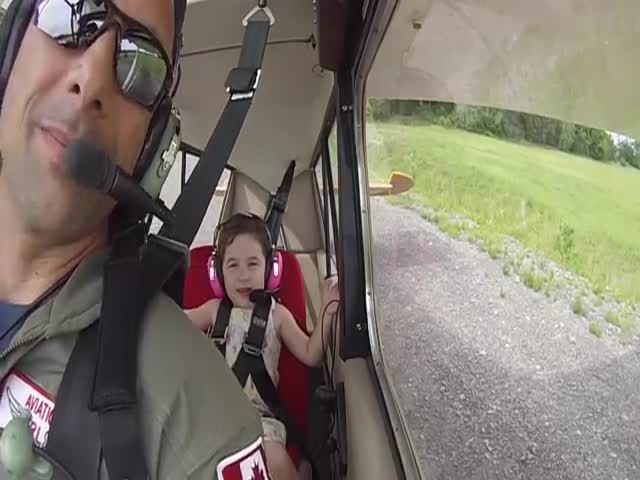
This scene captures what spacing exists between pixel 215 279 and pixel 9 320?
Result: 5.65ft

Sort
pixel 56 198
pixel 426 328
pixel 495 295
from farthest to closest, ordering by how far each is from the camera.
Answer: pixel 426 328 < pixel 495 295 < pixel 56 198

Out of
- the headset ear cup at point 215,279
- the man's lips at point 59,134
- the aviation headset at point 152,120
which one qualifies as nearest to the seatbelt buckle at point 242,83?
the aviation headset at point 152,120

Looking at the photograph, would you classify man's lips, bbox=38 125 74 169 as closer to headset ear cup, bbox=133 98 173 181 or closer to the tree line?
headset ear cup, bbox=133 98 173 181

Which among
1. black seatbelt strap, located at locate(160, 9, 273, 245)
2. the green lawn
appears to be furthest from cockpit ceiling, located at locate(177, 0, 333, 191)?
the green lawn

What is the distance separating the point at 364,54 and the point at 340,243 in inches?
22.9

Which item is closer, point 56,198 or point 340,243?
point 56,198

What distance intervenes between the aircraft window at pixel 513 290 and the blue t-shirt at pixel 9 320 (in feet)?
2.11

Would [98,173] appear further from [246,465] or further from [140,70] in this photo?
[246,465]

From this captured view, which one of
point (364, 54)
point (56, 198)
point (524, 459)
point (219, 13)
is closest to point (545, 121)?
point (524, 459)

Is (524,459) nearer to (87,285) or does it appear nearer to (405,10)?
(87,285)

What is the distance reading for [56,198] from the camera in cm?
82

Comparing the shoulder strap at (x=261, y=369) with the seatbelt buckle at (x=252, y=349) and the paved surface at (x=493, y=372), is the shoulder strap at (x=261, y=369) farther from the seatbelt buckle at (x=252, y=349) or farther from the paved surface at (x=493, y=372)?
the paved surface at (x=493, y=372)

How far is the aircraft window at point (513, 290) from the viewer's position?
2.22 feet

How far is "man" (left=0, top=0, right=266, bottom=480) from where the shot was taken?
0.79 m
